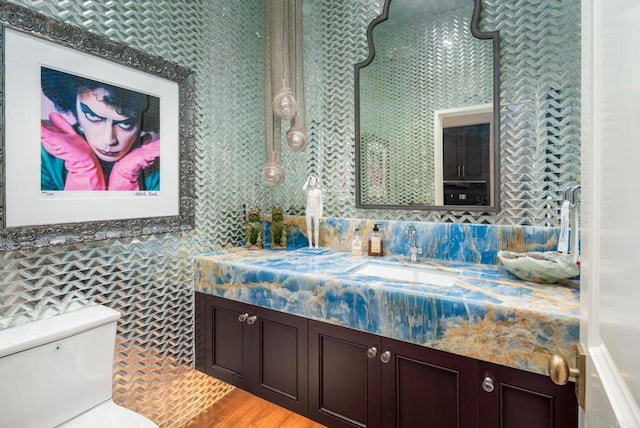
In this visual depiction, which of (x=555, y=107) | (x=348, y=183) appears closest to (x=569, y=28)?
(x=555, y=107)

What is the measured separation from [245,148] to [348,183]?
76 centimetres

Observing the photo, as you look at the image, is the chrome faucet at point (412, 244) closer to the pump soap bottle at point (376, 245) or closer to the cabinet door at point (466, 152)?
the pump soap bottle at point (376, 245)

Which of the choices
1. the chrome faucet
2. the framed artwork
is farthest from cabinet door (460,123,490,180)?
the framed artwork

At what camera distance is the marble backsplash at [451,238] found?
5.32 ft

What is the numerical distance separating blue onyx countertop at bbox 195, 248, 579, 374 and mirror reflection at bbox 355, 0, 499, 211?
0.41 meters

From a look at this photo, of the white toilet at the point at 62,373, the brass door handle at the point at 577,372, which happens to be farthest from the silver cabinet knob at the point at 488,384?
the white toilet at the point at 62,373

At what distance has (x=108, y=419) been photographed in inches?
52.8

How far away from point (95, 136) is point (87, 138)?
0.12 ft

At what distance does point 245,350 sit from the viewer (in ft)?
5.81

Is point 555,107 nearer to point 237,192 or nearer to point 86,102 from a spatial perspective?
point 237,192

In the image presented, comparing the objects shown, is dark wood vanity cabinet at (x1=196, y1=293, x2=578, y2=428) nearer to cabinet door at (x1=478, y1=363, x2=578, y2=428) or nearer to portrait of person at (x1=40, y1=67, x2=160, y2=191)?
cabinet door at (x1=478, y1=363, x2=578, y2=428)

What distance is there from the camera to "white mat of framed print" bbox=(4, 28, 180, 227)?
49.9 inches

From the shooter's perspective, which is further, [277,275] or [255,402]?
[255,402]

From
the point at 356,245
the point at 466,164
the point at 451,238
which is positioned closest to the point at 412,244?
the point at 451,238
